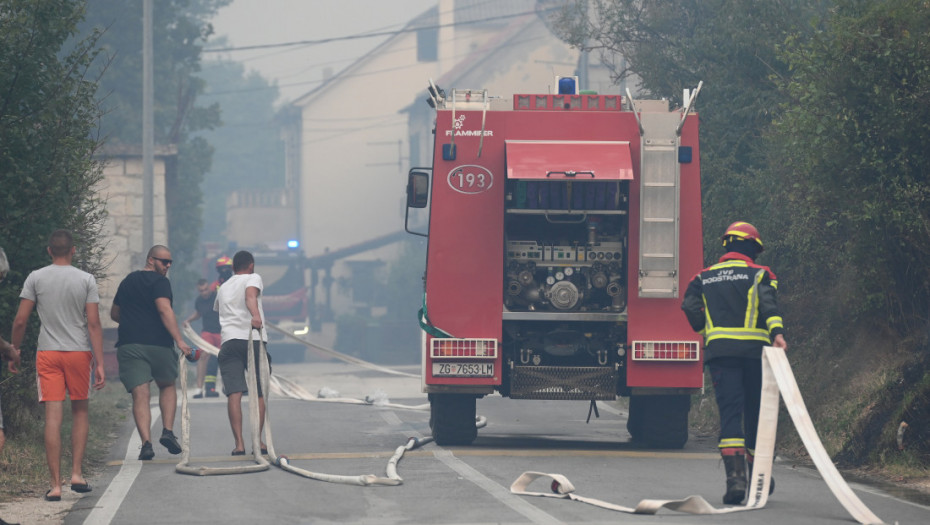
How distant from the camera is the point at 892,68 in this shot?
11406mm

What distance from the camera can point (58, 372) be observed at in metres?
9.22

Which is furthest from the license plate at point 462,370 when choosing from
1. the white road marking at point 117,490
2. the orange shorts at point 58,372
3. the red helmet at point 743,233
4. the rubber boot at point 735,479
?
the rubber boot at point 735,479

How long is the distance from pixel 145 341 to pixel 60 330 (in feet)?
6.15

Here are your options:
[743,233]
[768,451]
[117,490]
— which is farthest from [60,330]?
[768,451]

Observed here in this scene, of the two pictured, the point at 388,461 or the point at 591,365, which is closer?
the point at 388,461

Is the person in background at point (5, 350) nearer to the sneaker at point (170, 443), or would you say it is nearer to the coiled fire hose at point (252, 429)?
the coiled fire hose at point (252, 429)

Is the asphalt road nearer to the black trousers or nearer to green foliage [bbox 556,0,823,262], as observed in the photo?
the black trousers

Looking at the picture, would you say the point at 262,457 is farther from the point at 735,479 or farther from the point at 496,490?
the point at 735,479

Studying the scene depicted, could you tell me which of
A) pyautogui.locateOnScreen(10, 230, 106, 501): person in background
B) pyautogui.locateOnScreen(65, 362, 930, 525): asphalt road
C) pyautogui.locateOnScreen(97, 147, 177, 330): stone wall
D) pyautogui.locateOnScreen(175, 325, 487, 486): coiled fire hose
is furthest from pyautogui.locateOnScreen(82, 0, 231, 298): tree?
pyautogui.locateOnScreen(10, 230, 106, 501): person in background

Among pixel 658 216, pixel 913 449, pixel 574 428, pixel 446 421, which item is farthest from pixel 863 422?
pixel 574 428

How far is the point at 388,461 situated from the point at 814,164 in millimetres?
4684

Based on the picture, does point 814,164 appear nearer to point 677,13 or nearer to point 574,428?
point 574,428

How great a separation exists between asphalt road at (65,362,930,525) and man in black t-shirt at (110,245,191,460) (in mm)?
337

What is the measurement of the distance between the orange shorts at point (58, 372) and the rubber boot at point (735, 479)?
170 inches
